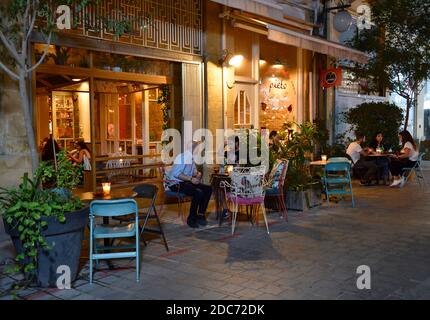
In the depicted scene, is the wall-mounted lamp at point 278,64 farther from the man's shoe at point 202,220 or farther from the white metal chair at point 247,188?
the man's shoe at point 202,220

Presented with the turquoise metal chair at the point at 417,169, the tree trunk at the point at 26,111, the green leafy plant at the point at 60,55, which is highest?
the green leafy plant at the point at 60,55

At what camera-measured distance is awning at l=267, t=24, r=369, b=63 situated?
1007 centimetres

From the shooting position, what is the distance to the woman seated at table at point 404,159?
11812mm

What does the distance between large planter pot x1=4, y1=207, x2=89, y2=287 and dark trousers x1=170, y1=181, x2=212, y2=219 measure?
2.84 m

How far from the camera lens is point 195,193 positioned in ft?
24.7

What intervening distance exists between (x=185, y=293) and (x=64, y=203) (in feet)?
5.04

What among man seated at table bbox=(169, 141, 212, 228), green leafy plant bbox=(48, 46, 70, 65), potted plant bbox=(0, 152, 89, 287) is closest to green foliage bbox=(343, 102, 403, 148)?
man seated at table bbox=(169, 141, 212, 228)

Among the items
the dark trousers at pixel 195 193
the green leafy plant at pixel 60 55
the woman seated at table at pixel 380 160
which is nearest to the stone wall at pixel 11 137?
the green leafy plant at pixel 60 55

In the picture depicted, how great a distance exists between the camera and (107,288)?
4.79 metres

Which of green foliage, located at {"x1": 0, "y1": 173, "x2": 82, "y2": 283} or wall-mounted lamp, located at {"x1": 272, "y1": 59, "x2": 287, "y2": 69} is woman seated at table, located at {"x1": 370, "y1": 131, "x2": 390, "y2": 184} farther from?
green foliage, located at {"x1": 0, "y1": 173, "x2": 82, "y2": 283}

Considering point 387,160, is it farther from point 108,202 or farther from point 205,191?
point 108,202

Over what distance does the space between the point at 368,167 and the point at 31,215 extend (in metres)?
9.47

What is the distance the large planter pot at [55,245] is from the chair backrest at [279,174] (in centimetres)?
388

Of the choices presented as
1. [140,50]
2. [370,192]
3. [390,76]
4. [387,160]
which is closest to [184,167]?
[140,50]
